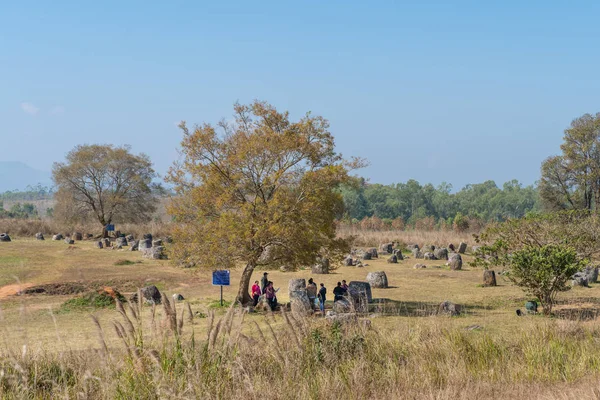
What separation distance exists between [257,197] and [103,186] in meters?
43.6

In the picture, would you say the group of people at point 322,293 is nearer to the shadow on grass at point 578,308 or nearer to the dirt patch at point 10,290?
the shadow on grass at point 578,308

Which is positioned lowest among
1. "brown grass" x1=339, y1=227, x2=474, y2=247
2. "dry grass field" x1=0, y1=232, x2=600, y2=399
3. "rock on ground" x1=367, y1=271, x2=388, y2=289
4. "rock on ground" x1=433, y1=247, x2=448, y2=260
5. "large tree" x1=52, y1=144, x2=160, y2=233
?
"rock on ground" x1=367, y1=271, x2=388, y2=289

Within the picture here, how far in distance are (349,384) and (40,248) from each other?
136ft

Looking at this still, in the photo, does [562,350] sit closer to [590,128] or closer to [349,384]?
[349,384]

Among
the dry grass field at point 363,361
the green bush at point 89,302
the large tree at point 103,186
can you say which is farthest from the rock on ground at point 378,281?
the large tree at point 103,186

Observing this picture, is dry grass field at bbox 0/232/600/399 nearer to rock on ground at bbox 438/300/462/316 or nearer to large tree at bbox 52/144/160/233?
rock on ground at bbox 438/300/462/316

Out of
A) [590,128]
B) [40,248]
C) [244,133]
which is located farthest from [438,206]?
[244,133]

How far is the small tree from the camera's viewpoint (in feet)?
61.2

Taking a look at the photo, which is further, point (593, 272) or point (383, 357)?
point (593, 272)

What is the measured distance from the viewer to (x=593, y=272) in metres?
29.0

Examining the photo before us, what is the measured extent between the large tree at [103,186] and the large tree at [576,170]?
1541 inches

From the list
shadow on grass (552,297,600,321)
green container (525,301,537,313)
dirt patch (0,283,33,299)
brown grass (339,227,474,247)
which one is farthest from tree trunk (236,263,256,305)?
brown grass (339,227,474,247)

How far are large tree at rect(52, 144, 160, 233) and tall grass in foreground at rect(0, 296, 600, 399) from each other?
52.9 m

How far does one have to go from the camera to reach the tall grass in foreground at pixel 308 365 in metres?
5.83
